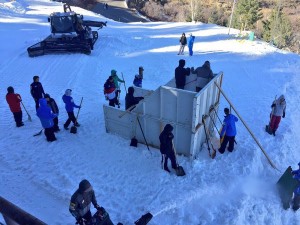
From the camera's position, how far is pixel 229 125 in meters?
8.97

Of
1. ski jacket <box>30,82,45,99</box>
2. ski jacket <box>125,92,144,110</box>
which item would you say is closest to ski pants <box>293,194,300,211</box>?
ski jacket <box>125,92,144,110</box>

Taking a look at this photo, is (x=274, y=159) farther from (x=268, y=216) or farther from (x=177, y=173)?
(x=177, y=173)

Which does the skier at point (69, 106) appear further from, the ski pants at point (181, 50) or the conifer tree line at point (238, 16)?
the conifer tree line at point (238, 16)

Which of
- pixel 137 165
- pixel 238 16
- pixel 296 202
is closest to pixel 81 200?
pixel 137 165

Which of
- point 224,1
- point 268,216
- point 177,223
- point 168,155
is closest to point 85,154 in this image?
point 168,155

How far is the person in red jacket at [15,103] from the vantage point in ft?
33.8

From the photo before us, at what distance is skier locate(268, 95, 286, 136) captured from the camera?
1038cm

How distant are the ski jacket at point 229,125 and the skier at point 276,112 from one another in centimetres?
238

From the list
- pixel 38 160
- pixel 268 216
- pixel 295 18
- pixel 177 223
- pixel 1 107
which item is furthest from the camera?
pixel 295 18

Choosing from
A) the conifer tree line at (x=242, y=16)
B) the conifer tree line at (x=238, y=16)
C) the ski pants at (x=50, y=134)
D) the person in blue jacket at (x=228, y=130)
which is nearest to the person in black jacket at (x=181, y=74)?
the person in blue jacket at (x=228, y=130)

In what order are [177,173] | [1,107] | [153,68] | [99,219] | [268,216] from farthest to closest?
[153,68] → [1,107] → [177,173] → [268,216] → [99,219]

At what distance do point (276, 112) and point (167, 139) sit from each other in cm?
477

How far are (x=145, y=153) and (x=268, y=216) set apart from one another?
12.6 feet

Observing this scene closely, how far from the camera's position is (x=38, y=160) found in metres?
9.15
